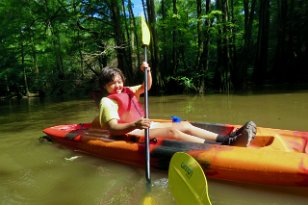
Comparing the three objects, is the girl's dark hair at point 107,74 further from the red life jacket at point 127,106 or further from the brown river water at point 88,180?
the brown river water at point 88,180

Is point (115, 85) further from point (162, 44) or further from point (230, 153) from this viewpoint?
point (162, 44)

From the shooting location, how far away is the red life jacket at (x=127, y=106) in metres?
3.52

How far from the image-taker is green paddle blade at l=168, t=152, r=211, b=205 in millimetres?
1648

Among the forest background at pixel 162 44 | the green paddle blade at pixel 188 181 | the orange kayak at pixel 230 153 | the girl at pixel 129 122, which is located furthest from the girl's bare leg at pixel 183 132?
the forest background at pixel 162 44

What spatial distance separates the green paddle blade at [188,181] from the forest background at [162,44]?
800 centimetres

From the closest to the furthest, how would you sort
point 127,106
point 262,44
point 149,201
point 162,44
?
point 149,201 → point 127,106 → point 162,44 → point 262,44

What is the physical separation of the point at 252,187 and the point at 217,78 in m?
8.41

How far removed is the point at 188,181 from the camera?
1.81 m

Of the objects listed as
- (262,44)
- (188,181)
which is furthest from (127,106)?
(262,44)

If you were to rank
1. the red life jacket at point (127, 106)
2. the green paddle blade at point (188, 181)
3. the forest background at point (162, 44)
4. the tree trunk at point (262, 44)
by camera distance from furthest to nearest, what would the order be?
the tree trunk at point (262, 44) < the forest background at point (162, 44) < the red life jacket at point (127, 106) < the green paddle blade at point (188, 181)

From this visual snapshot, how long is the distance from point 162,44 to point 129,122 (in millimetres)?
8984

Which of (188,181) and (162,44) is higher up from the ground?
(162,44)

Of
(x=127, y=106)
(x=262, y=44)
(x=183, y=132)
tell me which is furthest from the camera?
(x=262, y=44)

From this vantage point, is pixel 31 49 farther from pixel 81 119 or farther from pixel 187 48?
pixel 81 119
